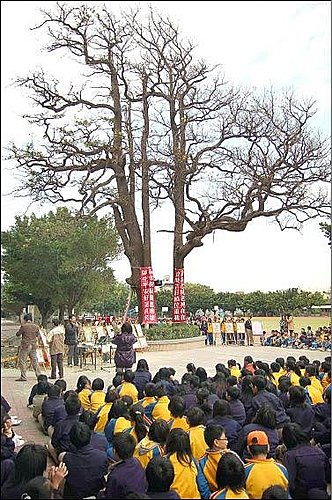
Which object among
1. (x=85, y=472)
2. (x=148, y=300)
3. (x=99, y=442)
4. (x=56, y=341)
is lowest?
(x=85, y=472)

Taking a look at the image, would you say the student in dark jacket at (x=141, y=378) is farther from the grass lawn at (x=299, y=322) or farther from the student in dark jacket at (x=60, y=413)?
the grass lawn at (x=299, y=322)

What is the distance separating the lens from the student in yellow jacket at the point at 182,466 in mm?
3295

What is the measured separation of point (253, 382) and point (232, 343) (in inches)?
533

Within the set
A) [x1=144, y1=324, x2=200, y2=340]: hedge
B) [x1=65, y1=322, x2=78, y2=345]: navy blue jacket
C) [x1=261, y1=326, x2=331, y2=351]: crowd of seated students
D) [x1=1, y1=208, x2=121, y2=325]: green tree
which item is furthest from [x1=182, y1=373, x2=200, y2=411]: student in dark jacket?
[x1=1, y1=208, x2=121, y2=325]: green tree

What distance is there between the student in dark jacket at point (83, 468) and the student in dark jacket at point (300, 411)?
1828 mm

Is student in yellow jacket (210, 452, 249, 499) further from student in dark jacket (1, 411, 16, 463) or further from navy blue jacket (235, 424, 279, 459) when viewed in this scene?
student in dark jacket (1, 411, 16, 463)

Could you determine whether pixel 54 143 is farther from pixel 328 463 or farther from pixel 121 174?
pixel 328 463

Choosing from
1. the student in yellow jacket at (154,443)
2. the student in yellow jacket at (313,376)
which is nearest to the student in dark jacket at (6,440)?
the student in yellow jacket at (154,443)

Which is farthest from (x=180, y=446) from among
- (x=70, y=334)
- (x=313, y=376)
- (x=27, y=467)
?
(x=70, y=334)

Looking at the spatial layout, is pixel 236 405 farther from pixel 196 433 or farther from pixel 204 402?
pixel 196 433

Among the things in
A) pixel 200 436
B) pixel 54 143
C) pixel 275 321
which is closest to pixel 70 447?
pixel 200 436

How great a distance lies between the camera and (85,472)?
3.77 m

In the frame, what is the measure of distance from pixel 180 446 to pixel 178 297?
14574 millimetres

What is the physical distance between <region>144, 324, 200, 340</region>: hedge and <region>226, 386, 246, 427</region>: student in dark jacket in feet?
36.8
